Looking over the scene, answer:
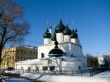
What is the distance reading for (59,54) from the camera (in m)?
47.3

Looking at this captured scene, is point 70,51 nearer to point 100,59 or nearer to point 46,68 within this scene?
point 46,68

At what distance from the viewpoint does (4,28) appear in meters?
22.0

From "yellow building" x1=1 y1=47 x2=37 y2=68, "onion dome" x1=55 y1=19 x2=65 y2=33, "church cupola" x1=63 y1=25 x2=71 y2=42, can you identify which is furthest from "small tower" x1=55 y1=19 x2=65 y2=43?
"yellow building" x1=1 y1=47 x2=37 y2=68

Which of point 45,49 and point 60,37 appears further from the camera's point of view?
point 60,37

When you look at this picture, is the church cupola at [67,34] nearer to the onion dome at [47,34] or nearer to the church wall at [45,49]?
the church wall at [45,49]

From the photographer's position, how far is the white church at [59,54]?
143 feet

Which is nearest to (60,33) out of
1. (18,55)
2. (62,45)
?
(62,45)

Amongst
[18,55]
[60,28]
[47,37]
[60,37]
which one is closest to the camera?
[60,37]

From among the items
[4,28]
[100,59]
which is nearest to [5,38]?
[4,28]

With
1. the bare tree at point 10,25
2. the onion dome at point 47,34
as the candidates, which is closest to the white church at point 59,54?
the onion dome at point 47,34

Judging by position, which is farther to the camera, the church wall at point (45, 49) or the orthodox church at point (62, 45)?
the church wall at point (45, 49)

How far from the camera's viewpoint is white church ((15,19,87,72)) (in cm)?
4366

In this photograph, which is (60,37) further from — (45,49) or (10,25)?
(10,25)

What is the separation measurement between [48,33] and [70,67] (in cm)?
1985
